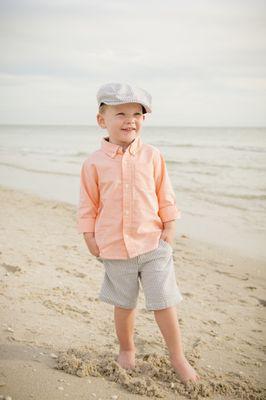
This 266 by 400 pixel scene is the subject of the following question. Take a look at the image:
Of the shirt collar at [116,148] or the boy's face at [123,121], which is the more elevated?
the boy's face at [123,121]

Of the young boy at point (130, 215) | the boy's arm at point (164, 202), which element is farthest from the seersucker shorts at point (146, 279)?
the boy's arm at point (164, 202)

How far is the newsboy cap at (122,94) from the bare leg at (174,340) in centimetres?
128

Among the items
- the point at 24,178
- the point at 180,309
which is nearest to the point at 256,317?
the point at 180,309

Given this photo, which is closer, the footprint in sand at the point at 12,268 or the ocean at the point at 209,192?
the footprint in sand at the point at 12,268

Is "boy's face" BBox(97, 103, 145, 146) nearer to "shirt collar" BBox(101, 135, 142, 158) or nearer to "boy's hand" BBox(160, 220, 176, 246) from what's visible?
"shirt collar" BBox(101, 135, 142, 158)

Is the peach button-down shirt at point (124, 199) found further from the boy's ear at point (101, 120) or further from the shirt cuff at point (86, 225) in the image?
the boy's ear at point (101, 120)

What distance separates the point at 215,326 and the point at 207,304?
50 cm

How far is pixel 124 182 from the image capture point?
2498 mm

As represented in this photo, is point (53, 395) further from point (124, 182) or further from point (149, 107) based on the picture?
point (149, 107)

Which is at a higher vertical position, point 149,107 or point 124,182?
point 149,107

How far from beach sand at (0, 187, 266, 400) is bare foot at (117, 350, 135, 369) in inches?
2.5

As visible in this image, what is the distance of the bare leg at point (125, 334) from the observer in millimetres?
2670

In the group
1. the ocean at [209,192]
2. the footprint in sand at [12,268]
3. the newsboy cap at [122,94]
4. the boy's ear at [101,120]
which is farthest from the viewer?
the ocean at [209,192]

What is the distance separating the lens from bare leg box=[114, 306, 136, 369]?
2.67 m
